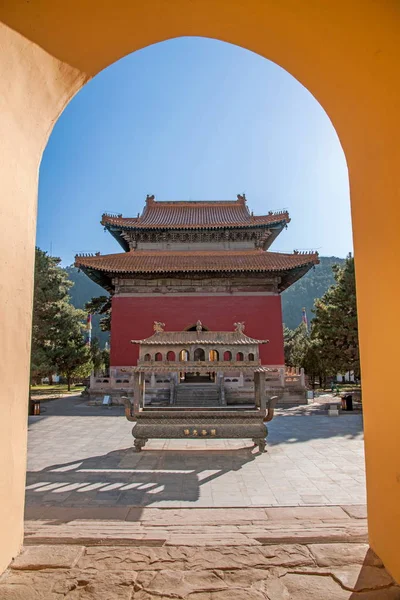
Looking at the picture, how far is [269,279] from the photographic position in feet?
55.7

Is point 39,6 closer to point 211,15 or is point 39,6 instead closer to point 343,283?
point 211,15

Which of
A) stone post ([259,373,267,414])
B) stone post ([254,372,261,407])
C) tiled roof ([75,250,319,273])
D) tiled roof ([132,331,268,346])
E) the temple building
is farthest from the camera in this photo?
the temple building

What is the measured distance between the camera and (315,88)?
237cm

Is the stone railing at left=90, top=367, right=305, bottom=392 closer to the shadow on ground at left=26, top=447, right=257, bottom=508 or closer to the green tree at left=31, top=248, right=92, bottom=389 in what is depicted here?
the green tree at left=31, top=248, right=92, bottom=389

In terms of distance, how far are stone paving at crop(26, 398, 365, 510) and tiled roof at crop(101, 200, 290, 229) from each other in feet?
39.3

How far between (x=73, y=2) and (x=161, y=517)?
3.74 m

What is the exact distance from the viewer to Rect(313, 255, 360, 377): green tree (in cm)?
1585

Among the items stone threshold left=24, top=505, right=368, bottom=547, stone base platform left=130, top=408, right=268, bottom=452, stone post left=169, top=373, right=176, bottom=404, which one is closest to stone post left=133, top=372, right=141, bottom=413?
stone base platform left=130, top=408, right=268, bottom=452

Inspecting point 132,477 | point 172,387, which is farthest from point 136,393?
point 172,387

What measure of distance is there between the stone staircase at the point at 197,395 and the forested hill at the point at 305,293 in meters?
65.3

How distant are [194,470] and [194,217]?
688 inches

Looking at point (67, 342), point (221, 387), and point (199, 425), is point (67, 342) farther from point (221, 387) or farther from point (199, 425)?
point (199, 425)

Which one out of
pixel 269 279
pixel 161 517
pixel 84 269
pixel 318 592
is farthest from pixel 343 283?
pixel 318 592

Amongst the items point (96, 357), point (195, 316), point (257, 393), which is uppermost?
point (195, 316)
